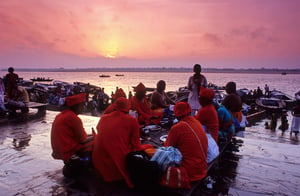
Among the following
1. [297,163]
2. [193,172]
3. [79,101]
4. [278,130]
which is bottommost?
[278,130]

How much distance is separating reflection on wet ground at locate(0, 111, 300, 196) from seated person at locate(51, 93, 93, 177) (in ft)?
1.09

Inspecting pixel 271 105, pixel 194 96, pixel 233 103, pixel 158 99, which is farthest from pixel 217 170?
pixel 271 105

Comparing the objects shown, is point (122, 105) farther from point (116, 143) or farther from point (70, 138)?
point (70, 138)

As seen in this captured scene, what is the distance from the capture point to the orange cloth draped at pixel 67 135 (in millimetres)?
3714

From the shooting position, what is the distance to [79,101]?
384cm

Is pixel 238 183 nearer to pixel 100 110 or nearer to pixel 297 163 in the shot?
pixel 297 163

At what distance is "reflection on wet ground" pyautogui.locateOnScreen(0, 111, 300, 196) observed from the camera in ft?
11.9

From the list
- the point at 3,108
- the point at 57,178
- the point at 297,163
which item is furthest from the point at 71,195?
the point at 3,108

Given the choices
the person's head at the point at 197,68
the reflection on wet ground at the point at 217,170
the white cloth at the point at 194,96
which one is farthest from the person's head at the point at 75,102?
the white cloth at the point at 194,96

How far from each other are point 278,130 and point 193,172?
1873cm

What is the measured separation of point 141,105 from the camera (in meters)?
6.11

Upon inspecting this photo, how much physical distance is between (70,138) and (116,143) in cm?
98

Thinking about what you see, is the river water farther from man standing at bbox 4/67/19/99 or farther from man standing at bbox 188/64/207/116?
man standing at bbox 4/67/19/99

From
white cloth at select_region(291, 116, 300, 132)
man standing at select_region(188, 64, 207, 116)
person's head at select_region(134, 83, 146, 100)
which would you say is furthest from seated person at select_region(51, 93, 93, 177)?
white cloth at select_region(291, 116, 300, 132)
